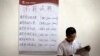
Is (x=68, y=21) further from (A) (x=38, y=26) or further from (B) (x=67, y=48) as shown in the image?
(B) (x=67, y=48)

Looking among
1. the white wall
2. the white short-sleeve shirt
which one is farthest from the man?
the white wall

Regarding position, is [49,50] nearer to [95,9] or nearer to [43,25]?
[43,25]

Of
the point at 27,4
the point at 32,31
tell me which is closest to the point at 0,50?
the point at 32,31

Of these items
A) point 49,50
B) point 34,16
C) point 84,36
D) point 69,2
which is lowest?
point 49,50

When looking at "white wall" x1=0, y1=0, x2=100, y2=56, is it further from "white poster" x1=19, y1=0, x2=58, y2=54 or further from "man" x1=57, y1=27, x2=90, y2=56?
"man" x1=57, y1=27, x2=90, y2=56

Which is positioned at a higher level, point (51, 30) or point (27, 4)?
point (27, 4)

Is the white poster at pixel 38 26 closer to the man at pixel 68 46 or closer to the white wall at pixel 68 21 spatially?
the white wall at pixel 68 21

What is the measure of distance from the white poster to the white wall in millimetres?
92

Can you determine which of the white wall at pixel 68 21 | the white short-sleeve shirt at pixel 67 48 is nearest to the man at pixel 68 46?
the white short-sleeve shirt at pixel 67 48

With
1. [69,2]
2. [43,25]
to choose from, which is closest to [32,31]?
[43,25]

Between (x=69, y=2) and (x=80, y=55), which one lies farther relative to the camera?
(x=69, y=2)

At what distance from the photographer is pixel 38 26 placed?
341 centimetres

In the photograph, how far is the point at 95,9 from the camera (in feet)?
11.3

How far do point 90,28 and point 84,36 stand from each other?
0.16m
